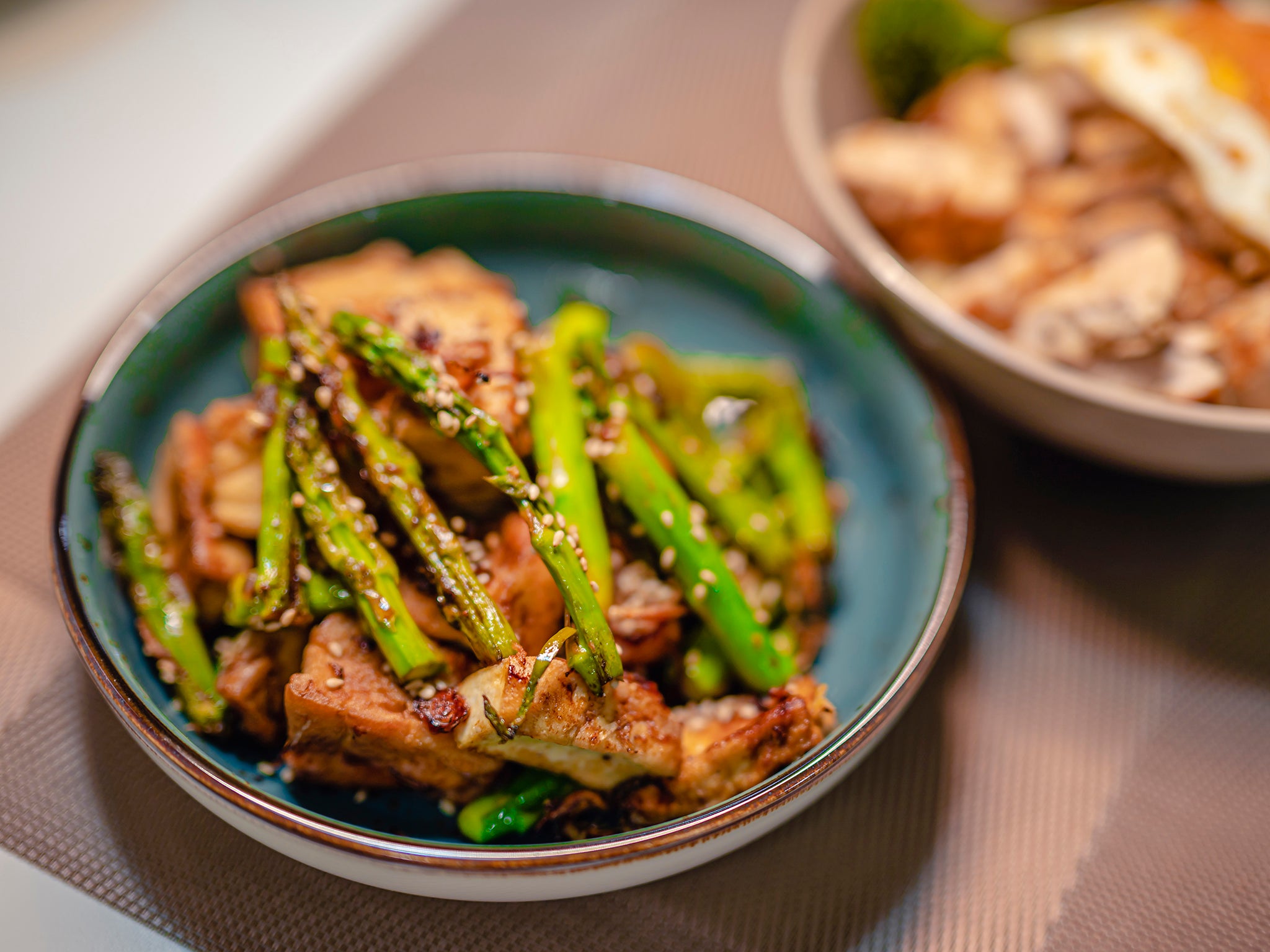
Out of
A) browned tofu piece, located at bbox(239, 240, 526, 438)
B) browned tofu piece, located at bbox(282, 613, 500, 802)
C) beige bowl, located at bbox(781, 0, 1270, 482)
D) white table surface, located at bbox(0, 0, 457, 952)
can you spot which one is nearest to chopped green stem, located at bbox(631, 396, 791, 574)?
browned tofu piece, located at bbox(239, 240, 526, 438)

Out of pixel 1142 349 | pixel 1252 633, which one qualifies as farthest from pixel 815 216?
pixel 1252 633

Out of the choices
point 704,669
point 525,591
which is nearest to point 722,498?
point 704,669

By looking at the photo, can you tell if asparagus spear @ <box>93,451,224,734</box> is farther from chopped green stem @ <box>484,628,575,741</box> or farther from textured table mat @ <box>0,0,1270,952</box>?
chopped green stem @ <box>484,628,575,741</box>

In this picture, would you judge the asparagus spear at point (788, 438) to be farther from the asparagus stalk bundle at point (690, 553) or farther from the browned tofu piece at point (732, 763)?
the browned tofu piece at point (732, 763)

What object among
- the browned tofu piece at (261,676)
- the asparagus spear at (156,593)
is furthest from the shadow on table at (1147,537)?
the asparagus spear at (156,593)

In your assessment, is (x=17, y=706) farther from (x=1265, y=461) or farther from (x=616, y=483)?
(x=1265, y=461)
